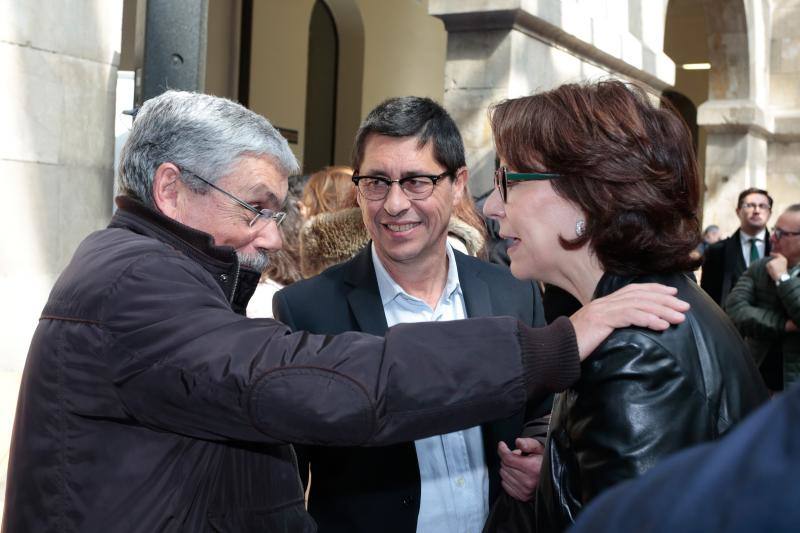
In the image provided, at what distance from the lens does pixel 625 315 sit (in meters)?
1.62

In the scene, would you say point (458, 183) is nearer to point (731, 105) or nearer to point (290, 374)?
point (290, 374)

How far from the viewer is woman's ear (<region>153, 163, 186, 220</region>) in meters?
1.95

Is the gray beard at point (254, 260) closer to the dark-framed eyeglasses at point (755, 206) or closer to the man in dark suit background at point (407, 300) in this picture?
the man in dark suit background at point (407, 300)

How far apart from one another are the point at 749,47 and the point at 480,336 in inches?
547

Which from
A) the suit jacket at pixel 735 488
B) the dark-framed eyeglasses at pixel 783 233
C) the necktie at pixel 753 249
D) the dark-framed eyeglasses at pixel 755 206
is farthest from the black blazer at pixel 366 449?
the dark-framed eyeglasses at pixel 755 206

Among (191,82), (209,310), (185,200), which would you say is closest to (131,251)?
(209,310)

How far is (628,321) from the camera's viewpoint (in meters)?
1.62

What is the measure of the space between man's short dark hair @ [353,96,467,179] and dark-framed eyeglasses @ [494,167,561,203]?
86cm

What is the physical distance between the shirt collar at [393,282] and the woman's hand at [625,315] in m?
1.17

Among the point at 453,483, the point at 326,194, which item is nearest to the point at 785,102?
the point at 326,194

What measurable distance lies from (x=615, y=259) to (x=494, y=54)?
5.24 metres

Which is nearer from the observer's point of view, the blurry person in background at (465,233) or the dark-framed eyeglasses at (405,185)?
the dark-framed eyeglasses at (405,185)

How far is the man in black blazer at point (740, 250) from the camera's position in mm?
8477

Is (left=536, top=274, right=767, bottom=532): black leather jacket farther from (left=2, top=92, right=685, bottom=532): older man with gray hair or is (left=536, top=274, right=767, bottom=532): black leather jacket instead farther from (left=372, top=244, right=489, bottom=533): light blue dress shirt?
(left=372, top=244, right=489, bottom=533): light blue dress shirt
